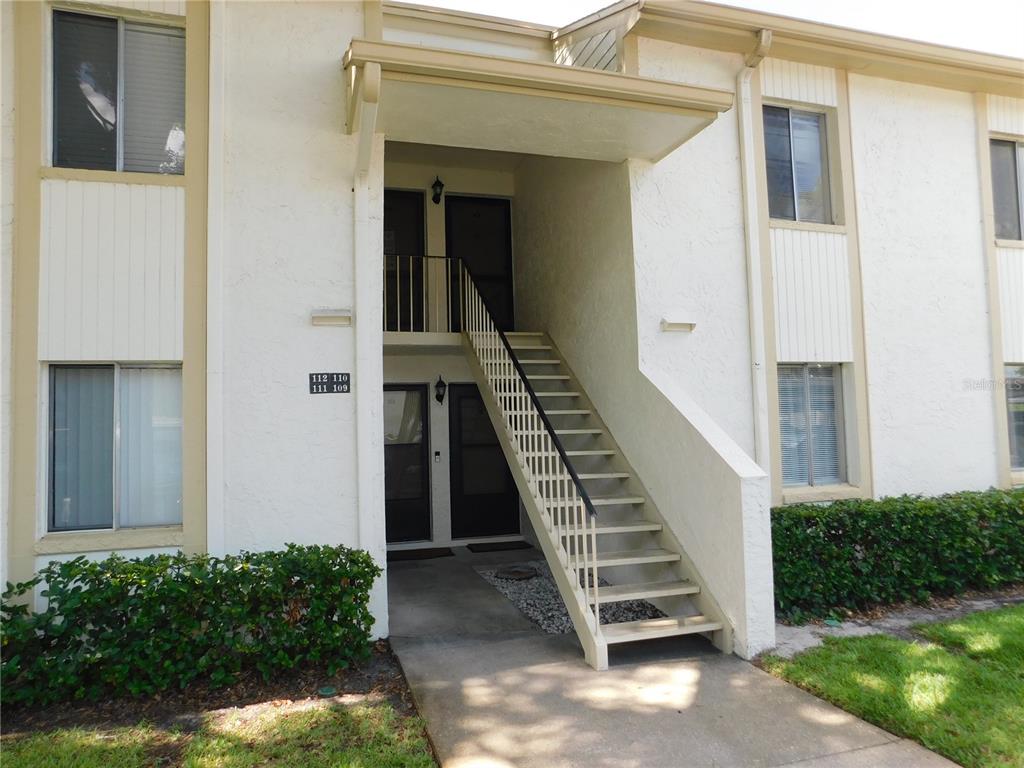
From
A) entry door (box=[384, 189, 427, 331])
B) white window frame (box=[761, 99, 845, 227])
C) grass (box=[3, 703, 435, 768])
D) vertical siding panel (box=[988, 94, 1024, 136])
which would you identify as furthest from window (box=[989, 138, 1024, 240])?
grass (box=[3, 703, 435, 768])

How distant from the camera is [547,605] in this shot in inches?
252

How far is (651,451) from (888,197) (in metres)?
4.16

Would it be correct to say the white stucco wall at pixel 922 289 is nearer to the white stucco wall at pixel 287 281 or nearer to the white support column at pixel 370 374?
the white support column at pixel 370 374

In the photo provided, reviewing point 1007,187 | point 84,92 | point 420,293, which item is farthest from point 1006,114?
→ point 84,92

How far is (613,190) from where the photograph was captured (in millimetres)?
6711

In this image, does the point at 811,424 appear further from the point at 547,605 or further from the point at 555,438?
the point at 547,605

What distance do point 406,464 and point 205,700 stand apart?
4.82 metres

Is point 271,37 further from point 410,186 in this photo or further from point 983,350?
point 983,350

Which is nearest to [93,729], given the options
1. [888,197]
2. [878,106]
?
[888,197]

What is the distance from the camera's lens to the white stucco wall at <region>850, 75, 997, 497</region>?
7.23 metres

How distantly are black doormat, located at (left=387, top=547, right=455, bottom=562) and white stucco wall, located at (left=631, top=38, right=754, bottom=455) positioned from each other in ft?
12.9

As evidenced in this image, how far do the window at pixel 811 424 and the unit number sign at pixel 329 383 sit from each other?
445 centimetres

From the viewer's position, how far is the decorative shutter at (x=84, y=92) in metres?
5.07

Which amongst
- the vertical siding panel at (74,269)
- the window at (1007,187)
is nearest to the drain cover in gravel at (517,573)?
the vertical siding panel at (74,269)
